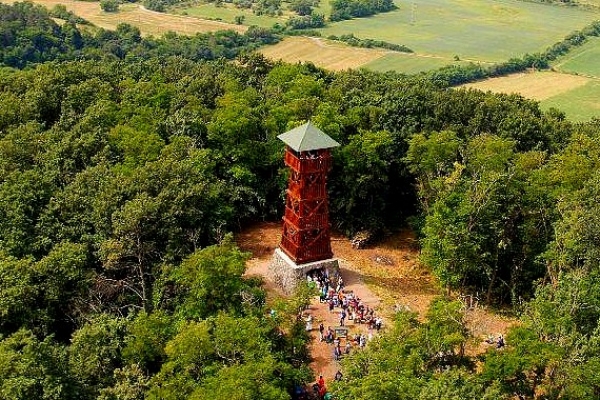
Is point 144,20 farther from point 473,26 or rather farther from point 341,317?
point 341,317

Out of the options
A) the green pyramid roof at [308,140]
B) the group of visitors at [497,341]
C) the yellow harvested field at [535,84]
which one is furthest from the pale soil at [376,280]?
the yellow harvested field at [535,84]

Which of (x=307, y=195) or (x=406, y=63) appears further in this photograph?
(x=406, y=63)

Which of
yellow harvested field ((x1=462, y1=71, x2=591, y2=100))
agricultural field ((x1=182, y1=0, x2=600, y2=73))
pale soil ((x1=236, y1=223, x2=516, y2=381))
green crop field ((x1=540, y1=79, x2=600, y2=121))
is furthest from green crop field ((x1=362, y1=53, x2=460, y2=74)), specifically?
pale soil ((x1=236, y1=223, x2=516, y2=381))

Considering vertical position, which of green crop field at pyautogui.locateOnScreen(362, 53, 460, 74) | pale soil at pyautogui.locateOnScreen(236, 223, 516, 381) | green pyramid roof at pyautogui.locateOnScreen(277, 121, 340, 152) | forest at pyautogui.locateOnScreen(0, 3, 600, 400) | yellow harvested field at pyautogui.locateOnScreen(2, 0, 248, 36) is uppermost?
green pyramid roof at pyautogui.locateOnScreen(277, 121, 340, 152)

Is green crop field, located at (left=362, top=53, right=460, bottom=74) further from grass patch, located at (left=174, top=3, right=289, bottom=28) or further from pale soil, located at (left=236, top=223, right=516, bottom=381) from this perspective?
pale soil, located at (left=236, top=223, right=516, bottom=381)

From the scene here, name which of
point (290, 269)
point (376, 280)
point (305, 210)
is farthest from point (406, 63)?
point (290, 269)

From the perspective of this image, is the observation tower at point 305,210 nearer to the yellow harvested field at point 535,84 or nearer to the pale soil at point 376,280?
the pale soil at point 376,280

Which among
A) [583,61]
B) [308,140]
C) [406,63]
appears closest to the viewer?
[308,140]

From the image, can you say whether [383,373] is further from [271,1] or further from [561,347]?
[271,1]
